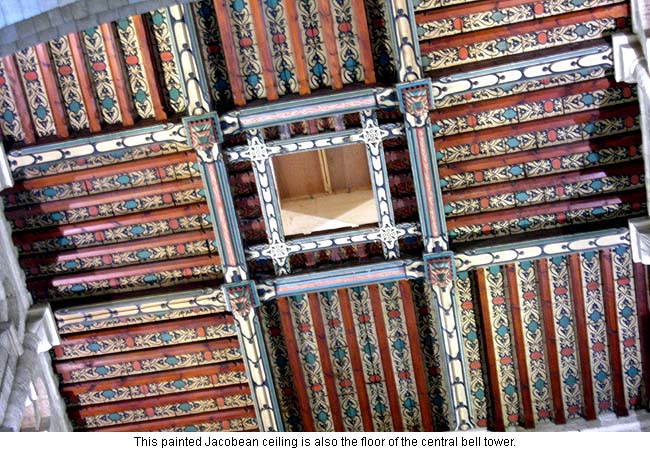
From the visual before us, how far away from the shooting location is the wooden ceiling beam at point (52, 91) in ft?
30.2

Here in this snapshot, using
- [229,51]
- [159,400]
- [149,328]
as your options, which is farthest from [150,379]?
[229,51]

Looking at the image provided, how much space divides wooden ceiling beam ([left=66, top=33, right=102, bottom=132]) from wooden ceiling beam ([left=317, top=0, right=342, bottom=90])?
7.63 feet

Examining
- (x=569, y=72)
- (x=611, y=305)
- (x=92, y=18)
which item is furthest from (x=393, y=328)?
(x=92, y=18)

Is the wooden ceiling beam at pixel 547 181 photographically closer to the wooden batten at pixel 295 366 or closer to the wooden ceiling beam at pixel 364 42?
the wooden ceiling beam at pixel 364 42

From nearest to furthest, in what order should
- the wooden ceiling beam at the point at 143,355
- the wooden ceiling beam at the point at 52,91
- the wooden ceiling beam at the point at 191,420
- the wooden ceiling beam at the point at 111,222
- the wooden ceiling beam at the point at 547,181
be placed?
the wooden ceiling beam at the point at 52,91 < the wooden ceiling beam at the point at 547,181 < the wooden ceiling beam at the point at 111,222 < the wooden ceiling beam at the point at 143,355 < the wooden ceiling beam at the point at 191,420

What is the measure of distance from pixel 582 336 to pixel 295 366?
312 centimetres

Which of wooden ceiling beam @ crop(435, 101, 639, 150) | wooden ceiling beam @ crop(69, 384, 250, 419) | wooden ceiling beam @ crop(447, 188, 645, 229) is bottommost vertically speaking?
wooden ceiling beam @ crop(69, 384, 250, 419)

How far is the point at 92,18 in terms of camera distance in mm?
5949

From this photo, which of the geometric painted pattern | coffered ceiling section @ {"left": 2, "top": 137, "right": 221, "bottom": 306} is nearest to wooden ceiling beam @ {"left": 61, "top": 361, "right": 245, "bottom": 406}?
coffered ceiling section @ {"left": 2, "top": 137, "right": 221, "bottom": 306}

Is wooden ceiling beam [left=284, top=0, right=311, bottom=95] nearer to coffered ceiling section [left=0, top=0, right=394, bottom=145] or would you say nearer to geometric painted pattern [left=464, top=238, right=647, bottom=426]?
coffered ceiling section [left=0, top=0, right=394, bottom=145]

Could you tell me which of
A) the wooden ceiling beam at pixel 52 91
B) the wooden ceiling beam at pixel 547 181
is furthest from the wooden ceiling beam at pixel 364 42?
the wooden ceiling beam at pixel 52 91

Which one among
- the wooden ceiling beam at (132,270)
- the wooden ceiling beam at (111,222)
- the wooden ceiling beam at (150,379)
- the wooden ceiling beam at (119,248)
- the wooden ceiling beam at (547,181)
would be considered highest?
the wooden ceiling beam at (111,222)

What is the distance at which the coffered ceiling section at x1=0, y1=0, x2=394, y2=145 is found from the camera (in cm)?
907

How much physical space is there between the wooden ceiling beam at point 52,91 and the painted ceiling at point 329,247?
0.02 metres
